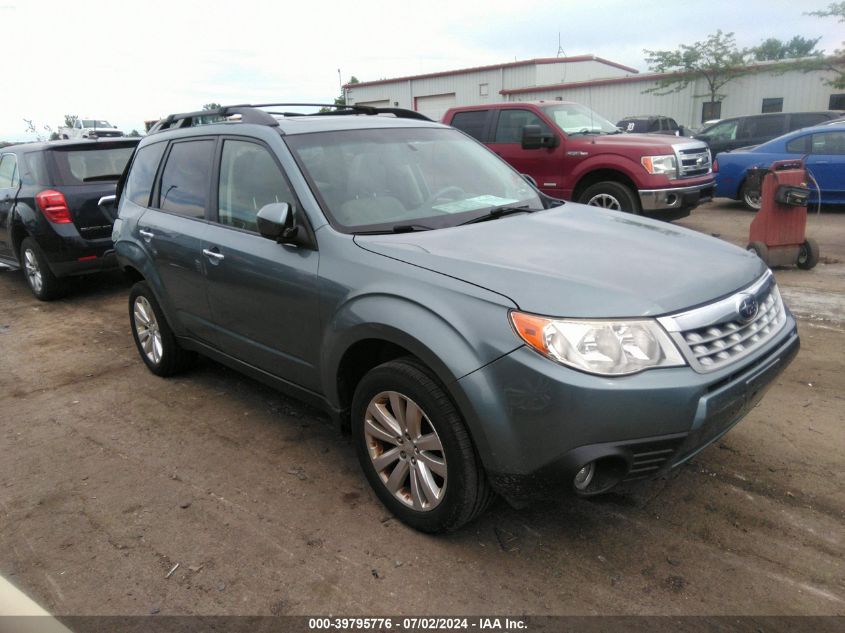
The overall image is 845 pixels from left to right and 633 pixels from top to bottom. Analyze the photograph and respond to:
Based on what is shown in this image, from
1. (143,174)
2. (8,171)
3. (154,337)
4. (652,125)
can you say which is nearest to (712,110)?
(652,125)

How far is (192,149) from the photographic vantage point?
4109 millimetres

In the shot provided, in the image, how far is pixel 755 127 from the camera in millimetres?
14523

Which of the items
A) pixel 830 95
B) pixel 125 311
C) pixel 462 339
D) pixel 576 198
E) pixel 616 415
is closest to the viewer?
pixel 616 415

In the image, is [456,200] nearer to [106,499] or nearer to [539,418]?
[539,418]

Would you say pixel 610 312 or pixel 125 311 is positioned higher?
pixel 610 312

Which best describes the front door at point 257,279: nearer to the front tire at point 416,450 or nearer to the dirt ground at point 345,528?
the front tire at point 416,450

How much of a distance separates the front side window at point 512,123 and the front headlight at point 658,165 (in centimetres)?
183

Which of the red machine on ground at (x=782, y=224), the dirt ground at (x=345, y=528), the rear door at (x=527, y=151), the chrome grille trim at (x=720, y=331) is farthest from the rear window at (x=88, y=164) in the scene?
A: the red machine on ground at (x=782, y=224)

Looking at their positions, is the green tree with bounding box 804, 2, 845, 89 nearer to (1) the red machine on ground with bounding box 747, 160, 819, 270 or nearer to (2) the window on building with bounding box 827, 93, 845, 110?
(2) the window on building with bounding box 827, 93, 845, 110

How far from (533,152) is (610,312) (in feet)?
23.7

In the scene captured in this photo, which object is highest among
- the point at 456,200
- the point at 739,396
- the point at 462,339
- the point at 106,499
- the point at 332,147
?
the point at 332,147

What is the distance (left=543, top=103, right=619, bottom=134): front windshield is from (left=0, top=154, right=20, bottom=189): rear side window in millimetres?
6881

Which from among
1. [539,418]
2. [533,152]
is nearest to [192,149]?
[539,418]

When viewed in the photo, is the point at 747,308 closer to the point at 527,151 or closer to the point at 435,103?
the point at 527,151
